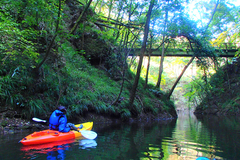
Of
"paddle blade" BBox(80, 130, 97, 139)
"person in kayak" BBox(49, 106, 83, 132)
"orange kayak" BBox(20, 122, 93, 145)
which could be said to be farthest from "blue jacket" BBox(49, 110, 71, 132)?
"paddle blade" BBox(80, 130, 97, 139)

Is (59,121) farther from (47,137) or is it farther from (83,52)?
(83,52)


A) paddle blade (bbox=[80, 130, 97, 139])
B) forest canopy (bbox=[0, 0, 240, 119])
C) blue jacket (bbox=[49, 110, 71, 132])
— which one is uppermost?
forest canopy (bbox=[0, 0, 240, 119])

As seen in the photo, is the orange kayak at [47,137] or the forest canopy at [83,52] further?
the forest canopy at [83,52]

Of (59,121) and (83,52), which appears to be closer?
(59,121)

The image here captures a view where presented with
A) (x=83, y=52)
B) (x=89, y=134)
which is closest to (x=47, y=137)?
(x=89, y=134)

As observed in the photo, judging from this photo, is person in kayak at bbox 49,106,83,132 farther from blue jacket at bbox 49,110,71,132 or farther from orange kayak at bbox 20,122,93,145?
orange kayak at bbox 20,122,93,145

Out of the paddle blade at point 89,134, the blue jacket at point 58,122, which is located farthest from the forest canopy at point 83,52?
the paddle blade at point 89,134

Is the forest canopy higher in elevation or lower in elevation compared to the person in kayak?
higher

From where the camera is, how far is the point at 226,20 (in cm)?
1852

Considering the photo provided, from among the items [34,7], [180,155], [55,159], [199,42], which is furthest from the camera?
[199,42]

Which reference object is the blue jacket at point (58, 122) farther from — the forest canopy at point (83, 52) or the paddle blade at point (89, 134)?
the forest canopy at point (83, 52)

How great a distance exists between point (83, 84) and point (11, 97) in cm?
398

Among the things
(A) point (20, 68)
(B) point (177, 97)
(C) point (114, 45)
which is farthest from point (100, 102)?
(B) point (177, 97)

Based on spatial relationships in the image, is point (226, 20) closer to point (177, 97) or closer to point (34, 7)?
point (34, 7)
